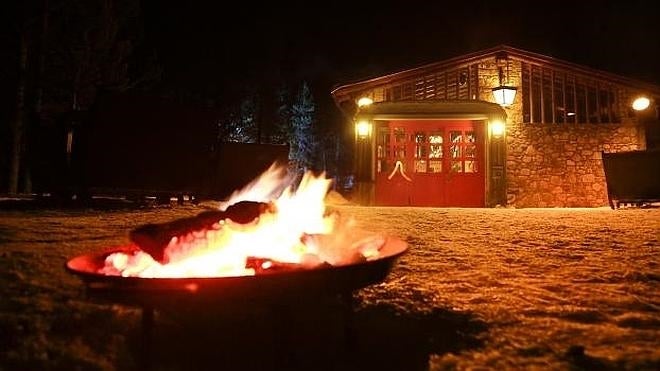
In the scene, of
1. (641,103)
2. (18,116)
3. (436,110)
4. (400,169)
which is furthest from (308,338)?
(18,116)

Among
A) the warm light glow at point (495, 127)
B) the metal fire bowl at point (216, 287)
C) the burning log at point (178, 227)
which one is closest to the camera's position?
the metal fire bowl at point (216, 287)

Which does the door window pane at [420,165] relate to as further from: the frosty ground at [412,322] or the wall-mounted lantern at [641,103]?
the frosty ground at [412,322]

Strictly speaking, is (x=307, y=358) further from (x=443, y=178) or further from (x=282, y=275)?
(x=443, y=178)

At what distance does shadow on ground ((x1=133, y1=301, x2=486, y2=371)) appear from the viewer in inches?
120

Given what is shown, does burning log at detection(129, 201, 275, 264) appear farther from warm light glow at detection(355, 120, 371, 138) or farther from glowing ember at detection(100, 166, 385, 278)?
warm light glow at detection(355, 120, 371, 138)

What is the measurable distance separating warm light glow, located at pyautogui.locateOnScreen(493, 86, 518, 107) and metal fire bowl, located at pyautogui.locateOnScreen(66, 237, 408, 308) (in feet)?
45.4

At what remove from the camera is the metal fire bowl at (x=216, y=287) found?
2.30 m

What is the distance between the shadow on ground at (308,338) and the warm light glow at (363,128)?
1133cm

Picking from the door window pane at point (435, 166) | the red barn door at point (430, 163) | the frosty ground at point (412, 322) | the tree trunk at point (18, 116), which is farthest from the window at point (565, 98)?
the tree trunk at point (18, 116)

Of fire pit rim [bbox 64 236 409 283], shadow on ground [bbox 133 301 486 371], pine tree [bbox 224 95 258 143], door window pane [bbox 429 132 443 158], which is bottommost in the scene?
shadow on ground [bbox 133 301 486 371]

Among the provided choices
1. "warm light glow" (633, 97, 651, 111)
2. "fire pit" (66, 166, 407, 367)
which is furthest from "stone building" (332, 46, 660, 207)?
"fire pit" (66, 166, 407, 367)

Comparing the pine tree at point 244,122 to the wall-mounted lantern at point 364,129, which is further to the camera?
the pine tree at point 244,122

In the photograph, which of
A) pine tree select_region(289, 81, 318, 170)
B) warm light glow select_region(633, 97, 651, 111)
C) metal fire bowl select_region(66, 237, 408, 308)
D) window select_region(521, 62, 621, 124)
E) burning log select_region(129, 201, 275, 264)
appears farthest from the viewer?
pine tree select_region(289, 81, 318, 170)

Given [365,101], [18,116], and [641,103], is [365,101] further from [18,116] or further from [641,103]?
[18,116]
